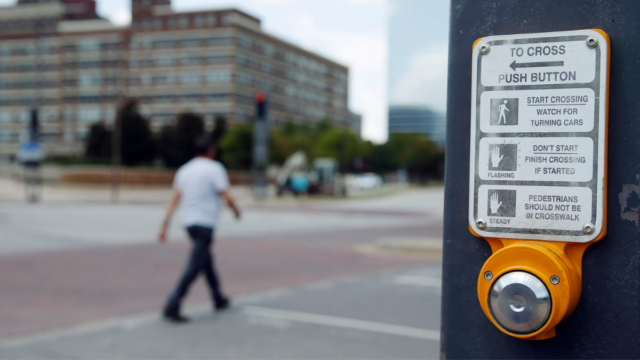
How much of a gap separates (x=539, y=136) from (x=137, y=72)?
328 feet

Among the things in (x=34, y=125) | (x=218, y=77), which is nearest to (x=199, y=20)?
(x=218, y=77)

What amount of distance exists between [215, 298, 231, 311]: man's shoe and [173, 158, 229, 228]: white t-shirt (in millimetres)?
898

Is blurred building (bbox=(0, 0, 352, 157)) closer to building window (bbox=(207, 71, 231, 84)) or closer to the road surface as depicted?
building window (bbox=(207, 71, 231, 84))

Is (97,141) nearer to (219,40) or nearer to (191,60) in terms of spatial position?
(191,60)

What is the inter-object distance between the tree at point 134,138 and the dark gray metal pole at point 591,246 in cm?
7631

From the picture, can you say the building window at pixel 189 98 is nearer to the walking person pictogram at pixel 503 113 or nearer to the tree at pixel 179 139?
the tree at pixel 179 139

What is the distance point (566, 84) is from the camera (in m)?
1.39

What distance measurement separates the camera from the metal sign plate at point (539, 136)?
1.36m

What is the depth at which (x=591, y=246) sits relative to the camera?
1365mm

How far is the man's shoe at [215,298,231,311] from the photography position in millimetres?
6957

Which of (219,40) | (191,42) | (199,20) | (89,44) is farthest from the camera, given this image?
(89,44)

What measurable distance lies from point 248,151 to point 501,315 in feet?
241

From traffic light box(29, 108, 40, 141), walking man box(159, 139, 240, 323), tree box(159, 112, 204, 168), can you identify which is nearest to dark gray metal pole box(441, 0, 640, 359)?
walking man box(159, 139, 240, 323)

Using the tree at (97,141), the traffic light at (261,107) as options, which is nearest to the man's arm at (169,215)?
the traffic light at (261,107)
